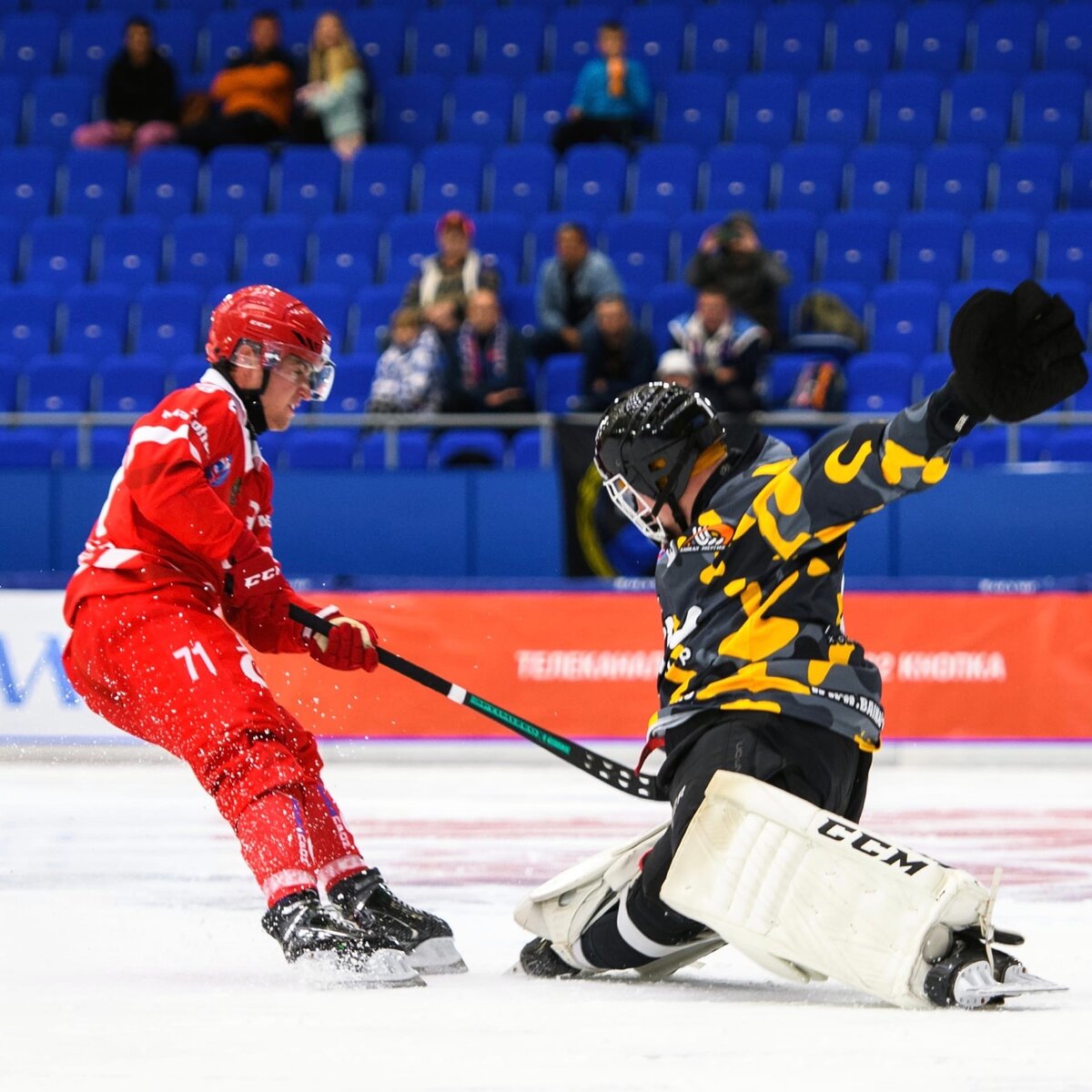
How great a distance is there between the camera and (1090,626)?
10.0m

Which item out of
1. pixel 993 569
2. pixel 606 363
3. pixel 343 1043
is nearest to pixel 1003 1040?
pixel 343 1043

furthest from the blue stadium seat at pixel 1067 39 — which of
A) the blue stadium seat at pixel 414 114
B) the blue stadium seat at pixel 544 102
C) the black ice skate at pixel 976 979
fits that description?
the black ice skate at pixel 976 979

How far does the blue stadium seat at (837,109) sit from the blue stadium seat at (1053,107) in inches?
43.8

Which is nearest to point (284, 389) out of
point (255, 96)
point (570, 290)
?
point (570, 290)

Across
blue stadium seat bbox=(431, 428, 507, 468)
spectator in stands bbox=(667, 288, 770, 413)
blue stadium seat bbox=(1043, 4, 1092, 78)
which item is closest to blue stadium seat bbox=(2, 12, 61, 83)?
blue stadium seat bbox=(431, 428, 507, 468)

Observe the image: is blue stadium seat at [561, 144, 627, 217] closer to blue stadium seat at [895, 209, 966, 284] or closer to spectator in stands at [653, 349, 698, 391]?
blue stadium seat at [895, 209, 966, 284]

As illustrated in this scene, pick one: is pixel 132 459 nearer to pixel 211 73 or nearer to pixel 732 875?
pixel 732 875

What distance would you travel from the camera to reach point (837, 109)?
45.8ft

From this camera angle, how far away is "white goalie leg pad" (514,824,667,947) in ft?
14.6

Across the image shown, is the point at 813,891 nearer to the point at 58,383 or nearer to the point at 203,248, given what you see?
the point at 58,383

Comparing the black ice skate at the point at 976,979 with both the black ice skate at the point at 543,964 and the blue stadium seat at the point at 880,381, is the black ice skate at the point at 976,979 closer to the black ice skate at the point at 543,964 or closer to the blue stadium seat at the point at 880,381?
the black ice skate at the point at 543,964

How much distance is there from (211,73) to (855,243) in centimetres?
565

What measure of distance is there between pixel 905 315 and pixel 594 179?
2.57m

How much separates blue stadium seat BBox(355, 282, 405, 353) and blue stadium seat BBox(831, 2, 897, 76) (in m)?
3.90
